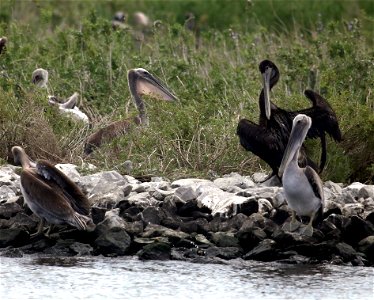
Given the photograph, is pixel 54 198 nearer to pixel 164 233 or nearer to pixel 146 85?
pixel 164 233

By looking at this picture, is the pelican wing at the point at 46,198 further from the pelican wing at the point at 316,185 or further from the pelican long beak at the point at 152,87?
the pelican long beak at the point at 152,87

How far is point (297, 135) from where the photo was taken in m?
11.1

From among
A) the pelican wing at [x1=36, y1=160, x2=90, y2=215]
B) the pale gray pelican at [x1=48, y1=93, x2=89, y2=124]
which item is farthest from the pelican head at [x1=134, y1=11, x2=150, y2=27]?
the pelican wing at [x1=36, y1=160, x2=90, y2=215]

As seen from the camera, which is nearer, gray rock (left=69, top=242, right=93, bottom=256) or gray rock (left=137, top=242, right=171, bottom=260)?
gray rock (left=137, top=242, right=171, bottom=260)

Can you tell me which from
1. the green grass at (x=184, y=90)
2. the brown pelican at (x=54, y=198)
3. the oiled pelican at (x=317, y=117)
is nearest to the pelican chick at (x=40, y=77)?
the green grass at (x=184, y=90)

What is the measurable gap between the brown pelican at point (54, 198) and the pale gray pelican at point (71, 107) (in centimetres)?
315

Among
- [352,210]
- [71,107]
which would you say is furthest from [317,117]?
[71,107]

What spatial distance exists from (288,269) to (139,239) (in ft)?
4.36

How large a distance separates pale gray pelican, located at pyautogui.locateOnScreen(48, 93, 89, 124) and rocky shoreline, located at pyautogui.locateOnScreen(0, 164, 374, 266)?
8.46 ft

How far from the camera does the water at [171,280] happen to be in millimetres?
9438

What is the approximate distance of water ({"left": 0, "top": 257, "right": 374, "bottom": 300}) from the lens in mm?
9438

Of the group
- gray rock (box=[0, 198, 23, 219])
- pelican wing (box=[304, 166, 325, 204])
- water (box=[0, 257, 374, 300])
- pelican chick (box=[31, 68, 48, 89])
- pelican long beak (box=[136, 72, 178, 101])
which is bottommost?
water (box=[0, 257, 374, 300])

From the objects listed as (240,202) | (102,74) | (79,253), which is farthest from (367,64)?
(79,253)

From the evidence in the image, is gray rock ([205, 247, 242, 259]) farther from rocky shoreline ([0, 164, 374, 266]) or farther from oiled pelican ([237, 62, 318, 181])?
oiled pelican ([237, 62, 318, 181])
